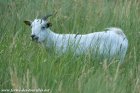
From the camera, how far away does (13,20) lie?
8070 mm

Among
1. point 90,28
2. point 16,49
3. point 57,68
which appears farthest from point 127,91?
point 90,28

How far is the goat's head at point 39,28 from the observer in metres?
7.79

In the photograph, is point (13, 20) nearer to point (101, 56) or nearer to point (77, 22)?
point (77, 22)

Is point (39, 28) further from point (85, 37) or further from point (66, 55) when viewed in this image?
point (66, 55)

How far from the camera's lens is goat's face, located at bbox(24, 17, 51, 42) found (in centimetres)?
778

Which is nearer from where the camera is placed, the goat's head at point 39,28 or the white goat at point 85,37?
the white goat at point 85,37

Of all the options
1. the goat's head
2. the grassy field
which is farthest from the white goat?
the grassy field

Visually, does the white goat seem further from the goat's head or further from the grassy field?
the grassy field

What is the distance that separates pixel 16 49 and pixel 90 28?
3081 mm

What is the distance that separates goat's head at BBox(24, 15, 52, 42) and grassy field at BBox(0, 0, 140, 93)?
6.1 inches

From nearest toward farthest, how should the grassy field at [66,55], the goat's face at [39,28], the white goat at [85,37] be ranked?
the grassy field at [66,55]
the white goat at [85,37]
the goat's face at [39,28]

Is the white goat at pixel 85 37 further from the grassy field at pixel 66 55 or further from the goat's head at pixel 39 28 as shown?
the grassy field at pixel 66 55

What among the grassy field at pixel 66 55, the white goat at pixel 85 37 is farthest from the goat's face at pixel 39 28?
the grassy field at pixel 66 55

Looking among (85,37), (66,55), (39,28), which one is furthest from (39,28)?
(66,55)
